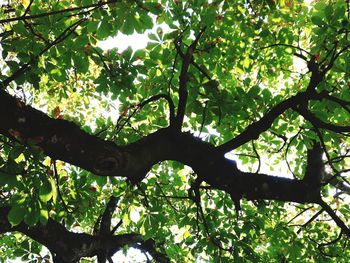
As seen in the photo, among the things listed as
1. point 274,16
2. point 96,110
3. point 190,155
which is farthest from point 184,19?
point 96,110

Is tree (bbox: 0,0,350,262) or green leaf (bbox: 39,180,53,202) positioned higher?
tree (bbox: 0,0,350,262)

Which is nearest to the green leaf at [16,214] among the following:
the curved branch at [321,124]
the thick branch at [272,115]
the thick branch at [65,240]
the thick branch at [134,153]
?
the thick branch at [134,153]

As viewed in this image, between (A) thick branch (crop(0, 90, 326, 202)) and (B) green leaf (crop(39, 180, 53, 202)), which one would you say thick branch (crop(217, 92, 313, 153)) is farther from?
(B) green leaf (crop(39, 180, 53, 202))

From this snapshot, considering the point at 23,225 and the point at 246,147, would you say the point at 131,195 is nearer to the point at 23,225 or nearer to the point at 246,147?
the point at 23,225

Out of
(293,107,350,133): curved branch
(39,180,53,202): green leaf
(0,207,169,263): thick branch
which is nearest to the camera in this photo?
(39,180,53,202): green leaf

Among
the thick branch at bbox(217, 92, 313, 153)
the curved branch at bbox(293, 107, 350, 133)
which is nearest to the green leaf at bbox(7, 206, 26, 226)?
the thick branch at bbox(217, 92, 313, 153)

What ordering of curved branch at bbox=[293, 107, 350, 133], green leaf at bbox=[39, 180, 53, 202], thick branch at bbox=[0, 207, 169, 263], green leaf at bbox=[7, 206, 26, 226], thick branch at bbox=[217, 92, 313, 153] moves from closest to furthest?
green leaf at bbox=[39, 180, 53, 202] → green leaf at bbox=[7, 206, 26, 226] → curved branch at bbox=[293, 107, 350, 133] → thick branch at bbox=[217, 92, 313, 153] → thick branch at bbox=[0, 207, 169, 263]

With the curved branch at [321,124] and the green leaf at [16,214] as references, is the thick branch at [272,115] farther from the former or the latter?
the green leaf at [16,214]

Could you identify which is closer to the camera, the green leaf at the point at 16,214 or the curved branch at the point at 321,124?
the green leaf at the point at 16,214

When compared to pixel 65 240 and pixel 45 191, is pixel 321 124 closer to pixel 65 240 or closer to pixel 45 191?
pixel 45 191

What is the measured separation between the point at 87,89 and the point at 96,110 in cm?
186

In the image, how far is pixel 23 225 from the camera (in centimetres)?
488

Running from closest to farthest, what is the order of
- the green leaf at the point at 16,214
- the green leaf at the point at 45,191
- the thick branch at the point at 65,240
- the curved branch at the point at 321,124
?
the green leaf at the point at 45,191 → the green leaf at the point at 16,214 → the curved branch at the point at 321,124 → the thick branch at the point at 65,240

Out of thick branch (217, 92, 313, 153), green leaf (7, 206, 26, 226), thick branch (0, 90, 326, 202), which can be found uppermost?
thick branch (217, 92, 313, 153)
